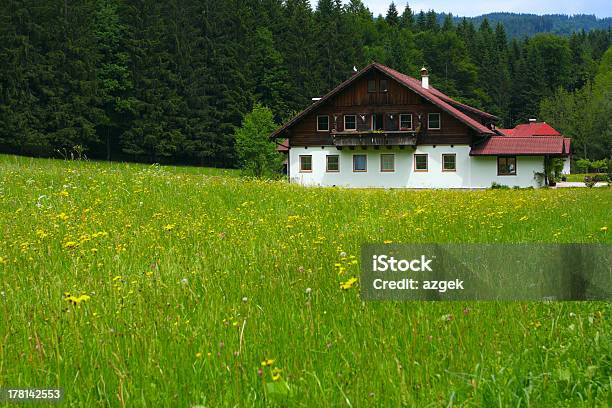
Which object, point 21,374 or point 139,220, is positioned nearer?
point 21,374

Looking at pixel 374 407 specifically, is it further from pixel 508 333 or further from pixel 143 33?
pixel 143 33

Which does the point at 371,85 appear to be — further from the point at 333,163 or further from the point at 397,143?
the point at 333,163

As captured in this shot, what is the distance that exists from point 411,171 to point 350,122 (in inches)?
225

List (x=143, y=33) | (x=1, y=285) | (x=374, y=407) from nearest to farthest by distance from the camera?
(x=374, y=407) → (x=1, y=285) → (x=143, y=33)

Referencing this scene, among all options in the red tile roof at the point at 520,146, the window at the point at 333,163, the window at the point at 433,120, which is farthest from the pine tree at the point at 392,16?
the red tile roof at the point at 520,146

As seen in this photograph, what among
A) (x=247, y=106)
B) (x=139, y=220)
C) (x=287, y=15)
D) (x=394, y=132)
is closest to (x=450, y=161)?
(x=394, y=132)

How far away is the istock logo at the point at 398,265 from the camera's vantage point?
4238 millimetres

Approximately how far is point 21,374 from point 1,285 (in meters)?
2.14

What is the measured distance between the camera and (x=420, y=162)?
144ft

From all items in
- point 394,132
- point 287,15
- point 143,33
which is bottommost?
point 394,132

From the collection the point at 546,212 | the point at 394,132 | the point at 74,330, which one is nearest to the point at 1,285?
the point at 74,330

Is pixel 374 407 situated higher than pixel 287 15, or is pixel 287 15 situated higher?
pixel 287 15

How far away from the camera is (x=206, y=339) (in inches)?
135

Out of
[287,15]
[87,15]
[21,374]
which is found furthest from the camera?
[287,15]
